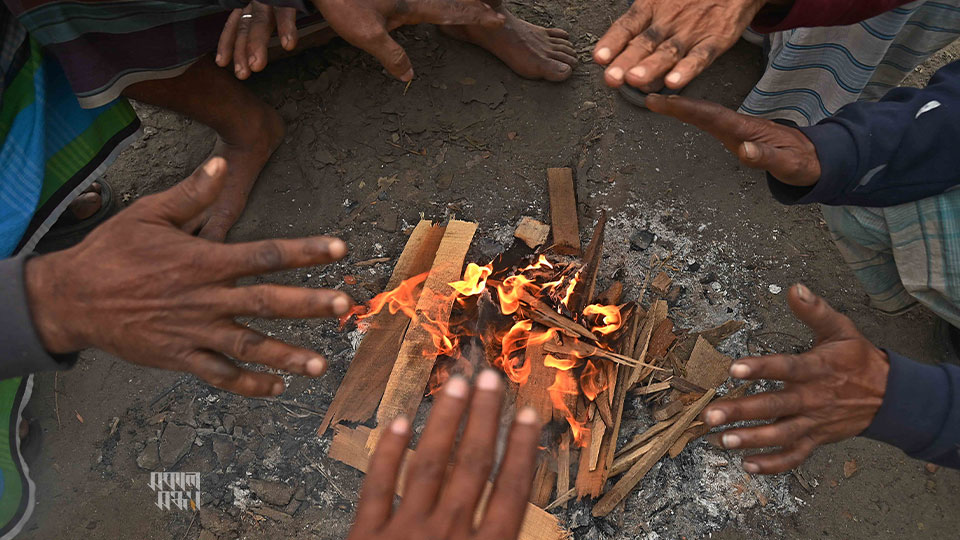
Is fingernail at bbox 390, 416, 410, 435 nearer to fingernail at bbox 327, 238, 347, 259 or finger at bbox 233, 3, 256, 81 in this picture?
fingernail at bbox 327, 238, 347, 259

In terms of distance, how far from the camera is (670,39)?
208 cm

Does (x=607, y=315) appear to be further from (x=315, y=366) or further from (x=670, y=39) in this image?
(x=315, y=366)

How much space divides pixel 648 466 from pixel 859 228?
4.34 feet

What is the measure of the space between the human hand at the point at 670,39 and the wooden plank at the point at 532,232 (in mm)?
1065

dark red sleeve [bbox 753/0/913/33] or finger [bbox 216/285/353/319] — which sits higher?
dark red sleeve [bbox 753/0/913/33]

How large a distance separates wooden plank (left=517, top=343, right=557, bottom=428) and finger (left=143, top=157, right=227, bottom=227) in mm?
1469

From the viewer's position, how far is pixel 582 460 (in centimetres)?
242

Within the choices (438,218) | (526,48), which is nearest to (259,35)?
(438,218)

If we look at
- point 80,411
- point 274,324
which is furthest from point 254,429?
point 80,411

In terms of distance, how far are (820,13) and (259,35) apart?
232 centimetres

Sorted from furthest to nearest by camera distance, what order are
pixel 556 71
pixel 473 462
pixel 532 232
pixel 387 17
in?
pixel 556 71, pixel 532 232, pixel 387 17, pixel 473 462

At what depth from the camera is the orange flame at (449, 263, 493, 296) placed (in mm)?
2766

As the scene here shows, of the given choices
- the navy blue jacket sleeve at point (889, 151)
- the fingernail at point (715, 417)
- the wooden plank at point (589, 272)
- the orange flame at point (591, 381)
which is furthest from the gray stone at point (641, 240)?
the fingernail at point (715, 417)

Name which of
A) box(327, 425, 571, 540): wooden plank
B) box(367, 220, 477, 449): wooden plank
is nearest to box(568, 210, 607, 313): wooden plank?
box(367, 220, 477, 449): wooden plank
